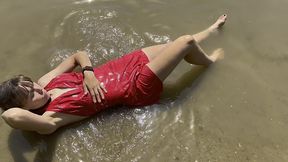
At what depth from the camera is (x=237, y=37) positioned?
406 cm

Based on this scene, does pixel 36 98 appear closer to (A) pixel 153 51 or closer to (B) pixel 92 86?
(B) pixel 92 86

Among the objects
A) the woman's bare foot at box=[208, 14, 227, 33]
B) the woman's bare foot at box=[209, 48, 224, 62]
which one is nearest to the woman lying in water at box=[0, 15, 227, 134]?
the woman's bare foot at box=[209, 48, 224, 62]

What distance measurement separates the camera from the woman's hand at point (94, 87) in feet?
10.8

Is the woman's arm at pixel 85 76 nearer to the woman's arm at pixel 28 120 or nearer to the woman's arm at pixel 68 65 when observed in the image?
the woman's arm at pixel 68 65

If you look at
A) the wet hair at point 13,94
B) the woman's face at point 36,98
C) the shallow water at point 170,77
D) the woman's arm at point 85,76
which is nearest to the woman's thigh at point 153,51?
the shallow water at point 170,77

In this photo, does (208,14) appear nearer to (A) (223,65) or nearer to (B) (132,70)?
(A) (223,65)

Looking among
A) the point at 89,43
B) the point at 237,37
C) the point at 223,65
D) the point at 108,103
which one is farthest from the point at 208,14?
the point at 108,103

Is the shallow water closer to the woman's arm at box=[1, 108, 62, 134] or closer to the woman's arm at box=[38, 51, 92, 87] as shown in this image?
the woman's arm at box=[1, 108, 62, 134]

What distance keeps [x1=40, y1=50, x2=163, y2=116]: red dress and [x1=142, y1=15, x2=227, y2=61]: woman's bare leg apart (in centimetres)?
15

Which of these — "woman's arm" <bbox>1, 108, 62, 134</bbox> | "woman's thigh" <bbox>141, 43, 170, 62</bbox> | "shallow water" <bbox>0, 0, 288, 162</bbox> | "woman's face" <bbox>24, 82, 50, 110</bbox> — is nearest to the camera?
"woman's arm" <bbox>1, 108, 62, 134</bbox>

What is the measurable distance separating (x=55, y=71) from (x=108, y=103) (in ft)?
1.85

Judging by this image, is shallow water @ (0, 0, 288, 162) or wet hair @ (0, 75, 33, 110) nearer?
wet hair @ (0, 75, 33, 110)

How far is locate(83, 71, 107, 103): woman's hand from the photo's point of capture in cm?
330

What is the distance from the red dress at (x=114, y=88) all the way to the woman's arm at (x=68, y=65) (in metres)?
0.07
